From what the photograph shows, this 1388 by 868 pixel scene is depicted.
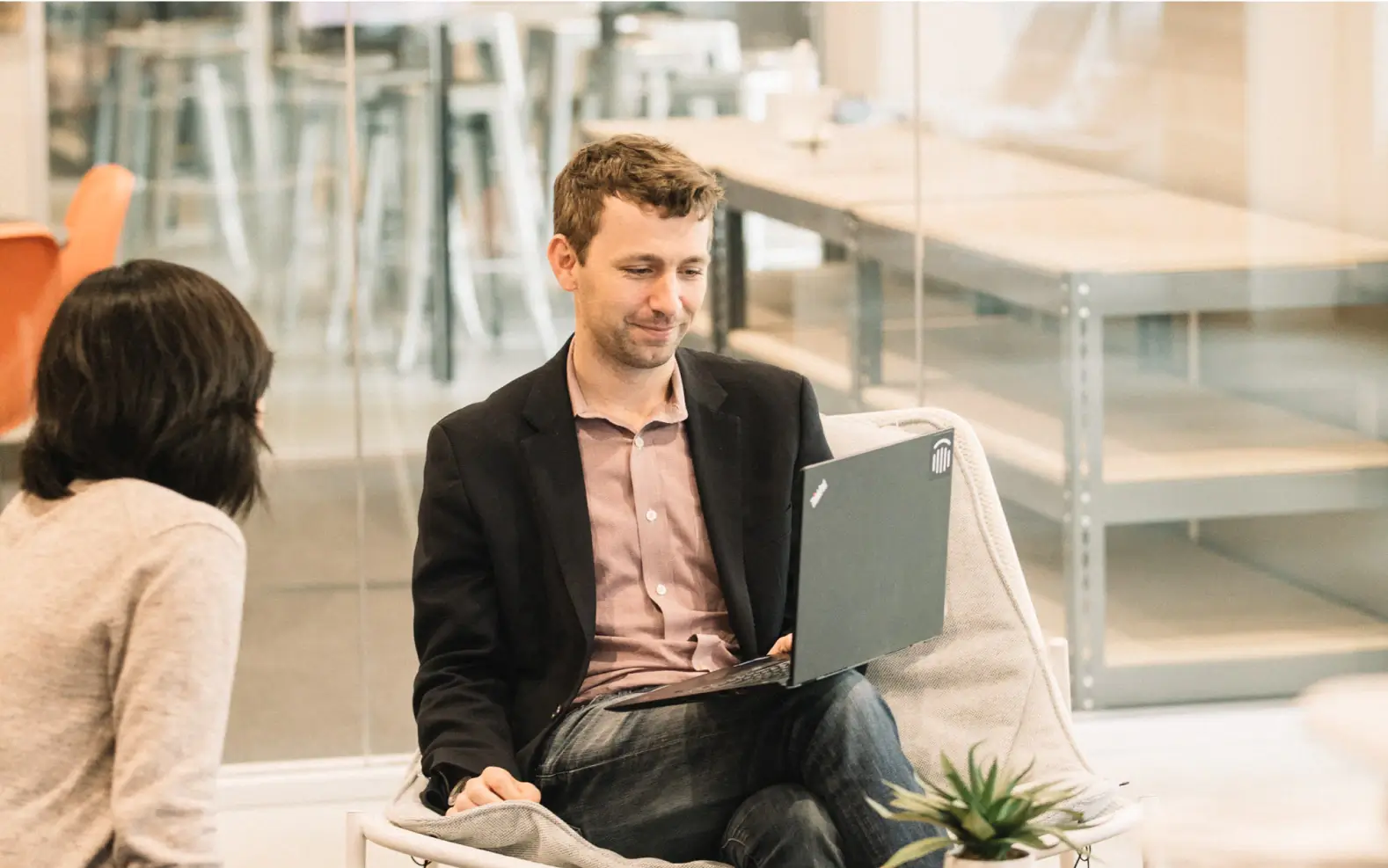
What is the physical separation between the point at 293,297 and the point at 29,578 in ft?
5.70

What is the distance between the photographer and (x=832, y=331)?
145 inches

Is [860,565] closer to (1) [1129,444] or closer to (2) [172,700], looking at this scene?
(2) [172,700]

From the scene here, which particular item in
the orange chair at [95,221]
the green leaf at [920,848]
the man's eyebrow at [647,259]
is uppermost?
the man's eyebrow at [647,259]

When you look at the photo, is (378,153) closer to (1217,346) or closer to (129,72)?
(129,72)

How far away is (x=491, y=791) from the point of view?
2.13 meters

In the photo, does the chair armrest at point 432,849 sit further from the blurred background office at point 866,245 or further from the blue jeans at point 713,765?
the blurred background office at point 866,245

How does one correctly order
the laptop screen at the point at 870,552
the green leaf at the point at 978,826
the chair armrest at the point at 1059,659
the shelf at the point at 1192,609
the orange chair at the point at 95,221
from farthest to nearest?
the shelf at the point at 1192,609 < the orange chair at the point at 95,221 < the chair armrest at the point at 1059,659 < the laptop screen at the point at 870,552 < the green leaf at the point at 978,826

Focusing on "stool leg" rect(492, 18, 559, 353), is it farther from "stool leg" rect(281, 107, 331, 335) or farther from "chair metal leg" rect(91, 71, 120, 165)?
"chair metal leg" rect(91, 71, 120, 165)

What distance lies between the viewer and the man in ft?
7.14

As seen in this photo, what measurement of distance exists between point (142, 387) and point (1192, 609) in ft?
8.50

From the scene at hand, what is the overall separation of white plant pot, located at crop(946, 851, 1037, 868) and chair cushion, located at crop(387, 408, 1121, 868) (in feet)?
1.89

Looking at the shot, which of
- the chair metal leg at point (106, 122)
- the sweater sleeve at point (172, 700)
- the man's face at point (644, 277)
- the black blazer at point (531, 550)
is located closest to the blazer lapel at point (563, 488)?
the black blazer at point (531, 550)

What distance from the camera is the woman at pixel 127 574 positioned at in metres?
1.75

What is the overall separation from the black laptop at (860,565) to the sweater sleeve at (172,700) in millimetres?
494
